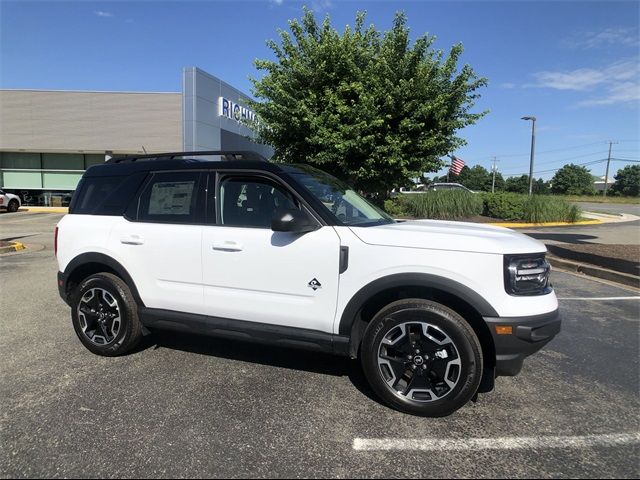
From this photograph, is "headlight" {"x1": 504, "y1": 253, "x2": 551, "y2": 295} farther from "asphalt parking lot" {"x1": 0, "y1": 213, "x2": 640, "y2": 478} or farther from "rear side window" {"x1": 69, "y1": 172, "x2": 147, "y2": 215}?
"rear side window" {"x1": 69, "y1": 172, "x2": 147, "y2": 215}

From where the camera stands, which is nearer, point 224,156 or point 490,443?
point 490,443

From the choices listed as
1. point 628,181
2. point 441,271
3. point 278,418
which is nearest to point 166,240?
point 278,418

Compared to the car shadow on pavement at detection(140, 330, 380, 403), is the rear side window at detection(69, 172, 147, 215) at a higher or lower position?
higher

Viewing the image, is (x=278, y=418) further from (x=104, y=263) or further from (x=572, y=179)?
(x=572, y=179)

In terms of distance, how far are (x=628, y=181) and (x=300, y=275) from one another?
4641 inches

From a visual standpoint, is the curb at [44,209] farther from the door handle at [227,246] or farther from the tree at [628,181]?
the tree at [628,181]

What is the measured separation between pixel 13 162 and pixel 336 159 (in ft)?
87.4

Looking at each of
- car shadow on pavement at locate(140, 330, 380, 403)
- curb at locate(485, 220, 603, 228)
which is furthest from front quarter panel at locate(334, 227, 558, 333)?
curb at locate(485, 220, 603, 228)

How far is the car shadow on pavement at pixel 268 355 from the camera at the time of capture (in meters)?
4.14

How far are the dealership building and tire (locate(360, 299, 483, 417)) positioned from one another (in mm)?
23400

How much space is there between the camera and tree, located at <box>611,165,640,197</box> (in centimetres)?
9131

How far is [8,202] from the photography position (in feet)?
84.5

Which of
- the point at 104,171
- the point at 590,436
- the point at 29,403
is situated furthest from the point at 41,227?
the point at 590,436

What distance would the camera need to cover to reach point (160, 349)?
Result: 184 inches
